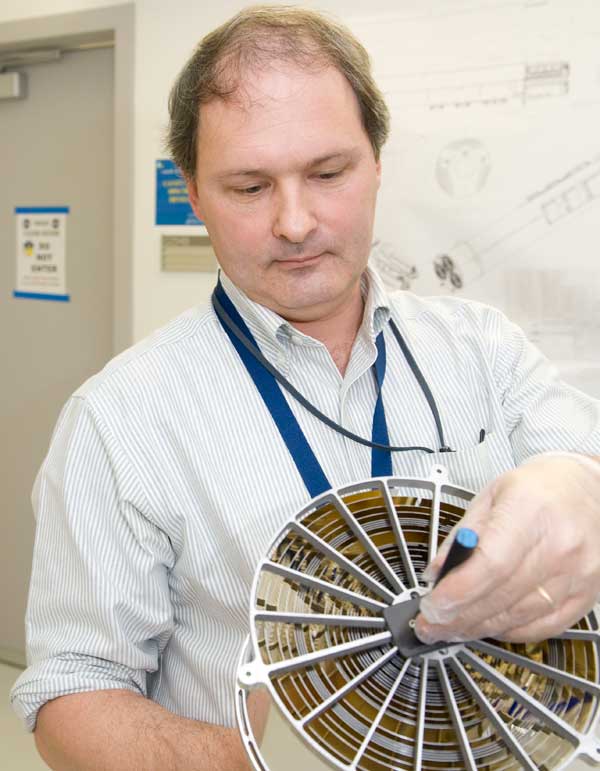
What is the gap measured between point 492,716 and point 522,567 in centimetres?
15

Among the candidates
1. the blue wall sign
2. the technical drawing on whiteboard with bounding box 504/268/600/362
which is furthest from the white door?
the technical drawing on whiteboard with bounding box 504/268/600/362

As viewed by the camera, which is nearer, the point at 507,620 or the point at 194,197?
the point at 507,620

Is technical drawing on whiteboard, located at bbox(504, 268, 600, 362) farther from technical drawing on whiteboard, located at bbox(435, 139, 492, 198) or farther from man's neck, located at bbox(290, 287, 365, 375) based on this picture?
man's neck, located at bbox(290, 287, 365, 375)

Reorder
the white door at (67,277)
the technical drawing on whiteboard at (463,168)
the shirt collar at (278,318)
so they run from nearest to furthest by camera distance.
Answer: the shirt collar at (278,318)
the technical drawing on whiteboard at (463,168)
the white door at (67,277)

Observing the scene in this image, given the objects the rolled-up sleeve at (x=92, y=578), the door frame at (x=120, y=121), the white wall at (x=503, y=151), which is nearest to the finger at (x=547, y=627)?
the rolled-up sleeve at (x=92, y=578)

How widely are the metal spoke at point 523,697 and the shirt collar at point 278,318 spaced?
22.8 inches

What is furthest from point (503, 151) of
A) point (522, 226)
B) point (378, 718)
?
point (378, 718)

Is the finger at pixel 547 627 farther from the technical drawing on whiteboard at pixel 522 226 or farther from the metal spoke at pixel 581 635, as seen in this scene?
the technical drawing on whiteboard at pixel 522 226

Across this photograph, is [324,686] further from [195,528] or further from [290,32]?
[290,32]

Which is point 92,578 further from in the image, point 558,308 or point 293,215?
point 558,308

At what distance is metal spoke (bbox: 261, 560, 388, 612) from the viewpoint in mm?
824

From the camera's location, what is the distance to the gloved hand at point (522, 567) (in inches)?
30.5

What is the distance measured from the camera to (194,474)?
117 centimetres

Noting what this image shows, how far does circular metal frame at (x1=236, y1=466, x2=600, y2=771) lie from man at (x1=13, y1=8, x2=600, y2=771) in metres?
0.24
